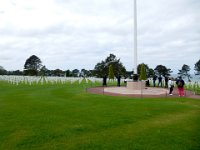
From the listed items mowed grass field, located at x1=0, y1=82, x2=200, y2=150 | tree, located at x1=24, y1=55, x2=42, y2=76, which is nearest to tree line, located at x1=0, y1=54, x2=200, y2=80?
tree, located at x1=24, y1=55, x2=42, y2=76

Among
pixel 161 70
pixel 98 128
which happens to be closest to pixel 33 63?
pixel 161 70

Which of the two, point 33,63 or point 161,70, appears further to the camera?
point 33,63

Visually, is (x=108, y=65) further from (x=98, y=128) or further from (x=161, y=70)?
(x=98, y=128)

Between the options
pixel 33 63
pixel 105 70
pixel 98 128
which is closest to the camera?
pixel 98 128

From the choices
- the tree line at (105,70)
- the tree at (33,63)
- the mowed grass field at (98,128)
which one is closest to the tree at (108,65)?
the tree line at (105,70)

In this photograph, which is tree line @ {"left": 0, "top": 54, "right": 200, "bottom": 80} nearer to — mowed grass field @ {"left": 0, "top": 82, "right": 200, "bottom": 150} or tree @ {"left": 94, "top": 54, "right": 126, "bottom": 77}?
tree @ {"left": 94, "top": 54, "right": 126, "bottom": 77}

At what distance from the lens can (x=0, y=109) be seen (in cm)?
1257

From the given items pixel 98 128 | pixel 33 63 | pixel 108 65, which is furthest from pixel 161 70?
pixel 98 128

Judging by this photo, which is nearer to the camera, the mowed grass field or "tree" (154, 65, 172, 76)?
the mowed grass field

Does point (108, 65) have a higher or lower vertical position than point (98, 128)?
higher

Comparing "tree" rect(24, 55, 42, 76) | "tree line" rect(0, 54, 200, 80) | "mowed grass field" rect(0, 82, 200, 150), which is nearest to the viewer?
"mowed grass field" rect(0, 82, 200, 150)

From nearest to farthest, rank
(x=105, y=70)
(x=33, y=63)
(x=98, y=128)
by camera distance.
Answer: (x=98, y=128)
(x=105, y=70)
(x=33, y=63)

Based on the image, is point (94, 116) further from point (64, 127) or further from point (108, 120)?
point (64, 127)

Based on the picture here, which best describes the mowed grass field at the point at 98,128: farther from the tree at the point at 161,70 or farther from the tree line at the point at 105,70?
the tree at the point at 161,70
